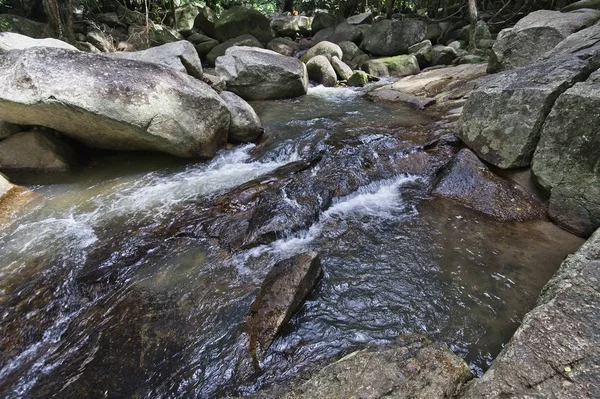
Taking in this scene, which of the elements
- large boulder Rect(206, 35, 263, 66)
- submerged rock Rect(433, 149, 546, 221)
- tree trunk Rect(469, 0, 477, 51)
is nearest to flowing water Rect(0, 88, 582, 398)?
submerged rock Rect(433, 149, 546, 221)

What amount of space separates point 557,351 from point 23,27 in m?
15.0

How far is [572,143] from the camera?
12.4 ft

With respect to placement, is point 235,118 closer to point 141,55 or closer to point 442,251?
point 141,55

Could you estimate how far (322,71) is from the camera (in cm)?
1152

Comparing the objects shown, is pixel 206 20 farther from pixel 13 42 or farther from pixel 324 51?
pixel 13 42

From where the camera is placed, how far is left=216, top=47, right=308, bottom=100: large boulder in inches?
356

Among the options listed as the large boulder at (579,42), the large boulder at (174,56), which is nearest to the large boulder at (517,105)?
the large boulder at (579,42)

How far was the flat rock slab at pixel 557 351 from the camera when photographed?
64.2 inches

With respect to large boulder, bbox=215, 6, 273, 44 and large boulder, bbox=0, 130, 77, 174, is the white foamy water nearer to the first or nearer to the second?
large boulder, bbox=0, 130, 77, 174

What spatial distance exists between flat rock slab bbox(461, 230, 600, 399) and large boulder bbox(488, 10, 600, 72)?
6.06 m

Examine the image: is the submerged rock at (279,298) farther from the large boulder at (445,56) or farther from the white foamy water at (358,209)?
the large boulder at (445,56)

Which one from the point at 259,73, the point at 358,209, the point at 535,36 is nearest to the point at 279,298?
the point at 358,209

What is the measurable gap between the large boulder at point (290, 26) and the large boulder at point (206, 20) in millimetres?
4106

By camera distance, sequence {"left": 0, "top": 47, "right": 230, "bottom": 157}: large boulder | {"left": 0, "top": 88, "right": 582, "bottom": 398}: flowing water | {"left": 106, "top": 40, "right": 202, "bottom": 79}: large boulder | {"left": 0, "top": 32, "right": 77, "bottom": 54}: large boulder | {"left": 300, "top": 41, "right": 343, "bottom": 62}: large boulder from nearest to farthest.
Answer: {"left": 0, "top": 88, "right": 582, "bottom": 398}: flowing water
{"left": 0, "top": 47, "right": 230, "bottom": 157}: large boulder
{"left": 0, "top": 32, "right": 77, "bottom": 54}: large boulder
{"left": 106, "top": 40, "right": 202, "bottom": 79}: large boulder
{"left": 300, "top": 41, "right": 343, "bottom": 62}: large boulder
